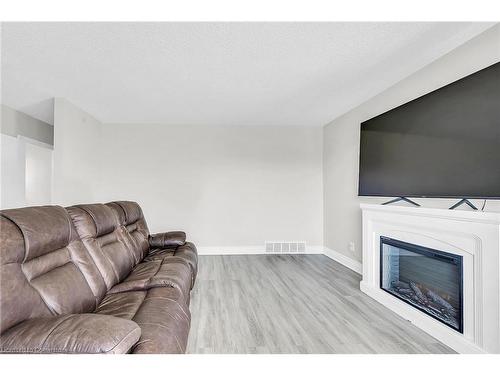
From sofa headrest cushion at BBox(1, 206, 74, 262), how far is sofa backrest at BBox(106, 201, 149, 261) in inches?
38.9

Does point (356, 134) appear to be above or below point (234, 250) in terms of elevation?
above

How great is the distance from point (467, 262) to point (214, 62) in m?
2.77

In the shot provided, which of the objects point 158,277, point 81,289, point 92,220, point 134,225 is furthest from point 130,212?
point 81,289

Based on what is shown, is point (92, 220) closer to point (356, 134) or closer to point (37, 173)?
point (356, 134)

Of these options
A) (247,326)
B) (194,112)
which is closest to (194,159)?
(194,112)

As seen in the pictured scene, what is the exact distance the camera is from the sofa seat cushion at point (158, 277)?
6.36 ft

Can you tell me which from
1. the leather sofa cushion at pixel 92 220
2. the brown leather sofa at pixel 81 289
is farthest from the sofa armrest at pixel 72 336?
the leather sofa cushion at pixel 92 220

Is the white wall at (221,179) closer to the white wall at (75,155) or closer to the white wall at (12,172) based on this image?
the white wall at (75,155)

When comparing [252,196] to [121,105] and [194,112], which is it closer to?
[194,112]

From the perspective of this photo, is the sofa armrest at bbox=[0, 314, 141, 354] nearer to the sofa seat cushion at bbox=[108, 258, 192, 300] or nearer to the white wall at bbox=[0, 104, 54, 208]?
the sofa seat cushion at bbox=[108, 258, 192, 300]

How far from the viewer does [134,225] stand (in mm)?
3111

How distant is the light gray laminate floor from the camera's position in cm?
205
